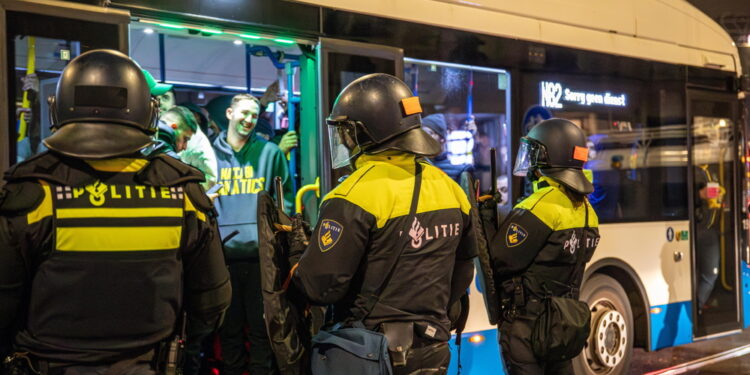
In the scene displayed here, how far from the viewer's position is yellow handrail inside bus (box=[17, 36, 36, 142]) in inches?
142

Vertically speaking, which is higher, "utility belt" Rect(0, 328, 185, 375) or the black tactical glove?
the black tactical glove

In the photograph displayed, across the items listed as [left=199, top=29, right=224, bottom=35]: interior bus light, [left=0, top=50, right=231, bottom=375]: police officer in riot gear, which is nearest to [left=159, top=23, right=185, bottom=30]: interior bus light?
[left=199, top=29, right=224, bottom=35]: interior bus light

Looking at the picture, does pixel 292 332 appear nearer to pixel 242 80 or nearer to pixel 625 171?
pixel 242 80

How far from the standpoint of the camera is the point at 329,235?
2955 millimetres

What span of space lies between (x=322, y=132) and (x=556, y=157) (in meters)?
1.39

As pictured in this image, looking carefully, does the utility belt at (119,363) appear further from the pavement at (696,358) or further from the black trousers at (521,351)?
the pavement at (696,358)

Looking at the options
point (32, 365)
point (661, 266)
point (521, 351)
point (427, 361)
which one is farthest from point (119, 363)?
point (661, 266)

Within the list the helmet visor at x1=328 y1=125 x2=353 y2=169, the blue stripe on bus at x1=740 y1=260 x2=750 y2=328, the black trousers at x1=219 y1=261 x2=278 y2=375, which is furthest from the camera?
the blue stripe on bus at x1=740 y1=260 x2=750 y2=328

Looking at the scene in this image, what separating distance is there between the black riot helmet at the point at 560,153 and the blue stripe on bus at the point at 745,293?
170 inches

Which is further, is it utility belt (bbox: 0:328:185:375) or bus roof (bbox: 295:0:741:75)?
bus roof (bbox: 295:0:741:75)

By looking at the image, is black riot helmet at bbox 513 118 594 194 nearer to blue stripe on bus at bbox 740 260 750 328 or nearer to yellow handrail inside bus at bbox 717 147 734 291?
→ yellow handrail inside bus at bbox 717 147 734 291

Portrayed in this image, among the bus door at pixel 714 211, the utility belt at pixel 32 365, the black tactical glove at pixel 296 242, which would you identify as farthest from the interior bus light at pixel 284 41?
the bus door at pixel 714 211

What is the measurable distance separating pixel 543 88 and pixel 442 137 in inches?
34.6

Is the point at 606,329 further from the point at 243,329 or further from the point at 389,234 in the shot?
the point at 389,234
